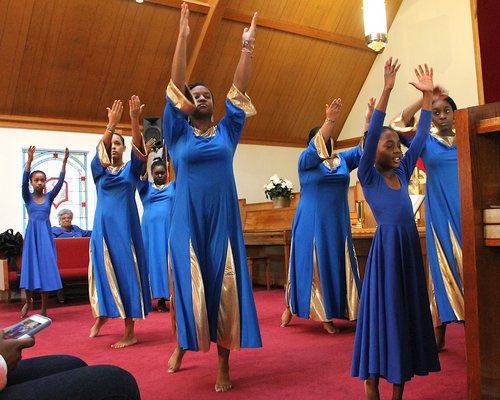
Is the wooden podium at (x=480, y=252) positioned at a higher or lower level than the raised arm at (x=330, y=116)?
lower

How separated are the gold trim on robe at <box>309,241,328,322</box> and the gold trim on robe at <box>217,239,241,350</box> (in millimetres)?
1412

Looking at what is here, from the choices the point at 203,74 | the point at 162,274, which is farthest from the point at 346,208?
the point at 203,74

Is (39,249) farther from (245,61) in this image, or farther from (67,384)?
(67,384)

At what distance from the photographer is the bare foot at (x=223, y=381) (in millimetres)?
2553

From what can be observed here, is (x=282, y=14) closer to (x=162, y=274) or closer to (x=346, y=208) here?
(x=162, y=274)

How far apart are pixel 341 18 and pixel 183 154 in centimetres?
808

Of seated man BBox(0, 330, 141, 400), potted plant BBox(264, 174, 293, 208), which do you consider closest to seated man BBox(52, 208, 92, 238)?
potted plant BBox(264, 174, 293, 208)

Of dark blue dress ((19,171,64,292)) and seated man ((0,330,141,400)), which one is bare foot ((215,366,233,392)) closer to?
seated man ((0,330,141,400))

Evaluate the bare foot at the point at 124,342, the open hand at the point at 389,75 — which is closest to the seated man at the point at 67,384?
the open hand at the point at 389,75

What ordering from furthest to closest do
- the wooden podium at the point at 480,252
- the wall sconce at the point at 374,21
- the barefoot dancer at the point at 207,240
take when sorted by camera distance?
the wall sconce at the point at 374,21 < the barefoot dancer at the point at 207,240 < the wooden podium at the point at 480,252

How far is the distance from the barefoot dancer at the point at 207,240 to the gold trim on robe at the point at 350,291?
143cm

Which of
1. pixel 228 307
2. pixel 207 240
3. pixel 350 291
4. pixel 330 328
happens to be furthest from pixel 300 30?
pixel 228 307

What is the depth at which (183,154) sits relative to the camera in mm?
2650

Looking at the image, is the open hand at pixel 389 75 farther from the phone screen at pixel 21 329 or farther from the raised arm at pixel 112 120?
the raised arm at pixel 112 120
